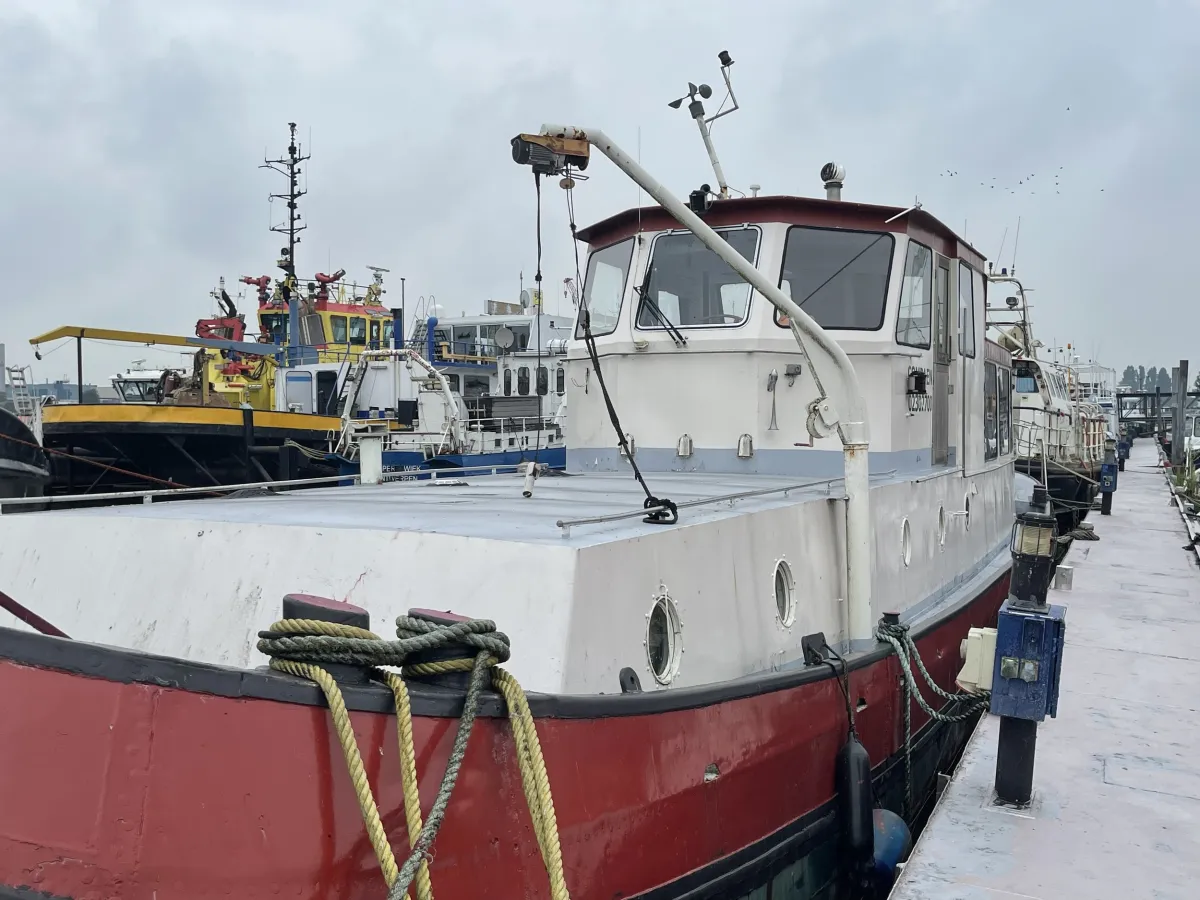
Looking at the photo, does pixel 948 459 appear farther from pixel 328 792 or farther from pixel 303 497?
pixel 328 792

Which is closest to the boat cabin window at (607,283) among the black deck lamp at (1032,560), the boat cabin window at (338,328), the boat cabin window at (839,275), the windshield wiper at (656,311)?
the windshield wiper at (656,311)

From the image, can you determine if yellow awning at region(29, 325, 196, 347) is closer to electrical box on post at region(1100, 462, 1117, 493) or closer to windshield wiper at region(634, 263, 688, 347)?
windshield wiper at region(634, 263, 688, 347)

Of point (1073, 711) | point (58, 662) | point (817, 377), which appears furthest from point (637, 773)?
point (1073, 711)

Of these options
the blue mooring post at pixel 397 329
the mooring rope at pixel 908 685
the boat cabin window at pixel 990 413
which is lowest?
the mooring rope at pixel 908 685

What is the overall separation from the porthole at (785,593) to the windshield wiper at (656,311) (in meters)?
2.35

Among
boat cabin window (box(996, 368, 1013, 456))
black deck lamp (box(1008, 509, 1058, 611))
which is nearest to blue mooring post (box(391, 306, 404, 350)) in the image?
boat cabin window (box(996, 368, 1013, 456))

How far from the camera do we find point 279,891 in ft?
8.25

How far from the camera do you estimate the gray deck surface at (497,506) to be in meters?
4.02

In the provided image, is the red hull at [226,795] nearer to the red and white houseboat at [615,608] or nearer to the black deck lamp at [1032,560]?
the red and white houseboat at [615,608]

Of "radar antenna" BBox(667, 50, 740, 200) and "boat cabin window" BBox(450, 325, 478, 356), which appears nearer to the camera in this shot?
"radar antenna" BBox(667, 50, 740, 200)

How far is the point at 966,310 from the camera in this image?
8438 mm

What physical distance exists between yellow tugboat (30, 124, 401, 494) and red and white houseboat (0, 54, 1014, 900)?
9.01 metres

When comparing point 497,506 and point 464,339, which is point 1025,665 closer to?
point 497,506

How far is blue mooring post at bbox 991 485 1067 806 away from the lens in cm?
509
